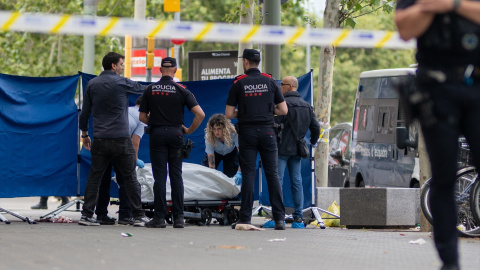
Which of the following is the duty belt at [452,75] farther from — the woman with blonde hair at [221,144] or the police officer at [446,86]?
the woman with blonde hair at [221,144]

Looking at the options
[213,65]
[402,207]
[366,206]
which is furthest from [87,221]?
[213,65]

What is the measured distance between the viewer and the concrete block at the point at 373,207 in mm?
12367

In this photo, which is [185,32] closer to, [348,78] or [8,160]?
[8,160]

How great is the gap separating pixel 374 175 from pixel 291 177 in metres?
6.68

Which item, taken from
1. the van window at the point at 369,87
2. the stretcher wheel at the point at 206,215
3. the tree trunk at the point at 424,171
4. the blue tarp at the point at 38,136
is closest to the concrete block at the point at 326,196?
the stretcher wheel at the point at 206,215

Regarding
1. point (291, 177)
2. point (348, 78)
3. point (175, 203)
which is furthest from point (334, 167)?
point (348, 78)

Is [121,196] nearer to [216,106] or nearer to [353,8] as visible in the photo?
[216,106]

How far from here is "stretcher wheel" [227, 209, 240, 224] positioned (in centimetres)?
1254

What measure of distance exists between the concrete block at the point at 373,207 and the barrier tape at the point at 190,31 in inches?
84.9

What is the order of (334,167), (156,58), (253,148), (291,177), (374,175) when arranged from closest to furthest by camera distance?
(253,148) → (291,177) → (374,175) → (334,167) → (156,58)

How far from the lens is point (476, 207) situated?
9898 millimetres

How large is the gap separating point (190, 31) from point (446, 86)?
17.6 feet

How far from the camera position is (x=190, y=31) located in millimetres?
10461

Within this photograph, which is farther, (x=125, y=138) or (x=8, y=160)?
(x=8, y=160)
